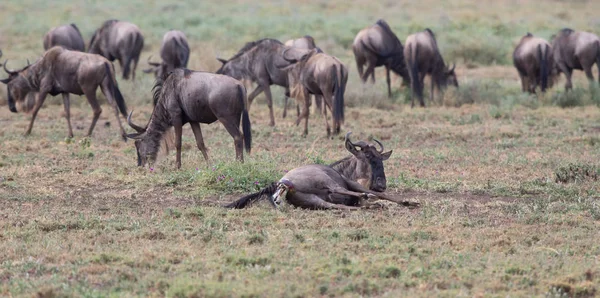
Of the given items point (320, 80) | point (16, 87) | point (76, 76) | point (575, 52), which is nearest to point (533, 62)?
point (575, 52)

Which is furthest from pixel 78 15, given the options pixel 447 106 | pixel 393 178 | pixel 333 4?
pixel 393 178

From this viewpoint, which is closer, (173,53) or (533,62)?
(533,62)

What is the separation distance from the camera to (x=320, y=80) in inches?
500

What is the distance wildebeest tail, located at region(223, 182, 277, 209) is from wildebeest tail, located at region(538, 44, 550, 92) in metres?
10.0

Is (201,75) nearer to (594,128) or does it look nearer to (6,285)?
(6,285)

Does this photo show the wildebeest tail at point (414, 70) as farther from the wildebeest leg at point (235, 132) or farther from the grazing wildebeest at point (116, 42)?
the wildebeest leg at point (235, 132)

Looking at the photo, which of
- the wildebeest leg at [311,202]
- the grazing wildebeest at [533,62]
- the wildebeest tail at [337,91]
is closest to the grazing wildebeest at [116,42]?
the wildebeest tail at [337,91]

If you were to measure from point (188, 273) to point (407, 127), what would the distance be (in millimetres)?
8361

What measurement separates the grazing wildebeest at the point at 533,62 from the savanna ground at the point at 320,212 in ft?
3.21

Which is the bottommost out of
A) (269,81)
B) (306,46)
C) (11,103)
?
(11,103)

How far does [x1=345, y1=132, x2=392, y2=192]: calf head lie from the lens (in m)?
8.03

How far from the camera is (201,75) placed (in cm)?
956

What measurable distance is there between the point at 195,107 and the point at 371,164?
2.30 m

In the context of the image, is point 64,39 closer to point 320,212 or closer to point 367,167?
point 367,167
